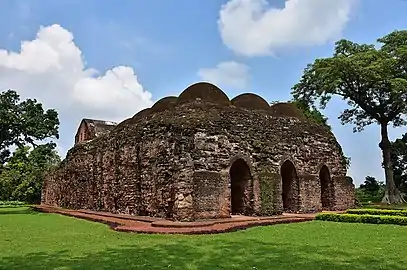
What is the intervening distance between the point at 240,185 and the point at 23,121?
1220 inches

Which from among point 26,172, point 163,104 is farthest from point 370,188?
point 26,172

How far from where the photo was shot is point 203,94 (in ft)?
56.2

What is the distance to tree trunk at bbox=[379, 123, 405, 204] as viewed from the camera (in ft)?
94.0

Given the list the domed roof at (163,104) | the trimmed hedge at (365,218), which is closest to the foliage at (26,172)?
the domed roof at (163,104)

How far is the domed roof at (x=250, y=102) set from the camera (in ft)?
60.6

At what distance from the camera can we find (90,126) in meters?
34.0

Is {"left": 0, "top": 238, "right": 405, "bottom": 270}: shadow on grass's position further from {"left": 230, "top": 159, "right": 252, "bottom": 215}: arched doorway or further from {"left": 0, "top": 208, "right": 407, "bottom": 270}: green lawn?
{"left": 230, "top": 159, "right": 252, "bottom": 215}: arched doorway

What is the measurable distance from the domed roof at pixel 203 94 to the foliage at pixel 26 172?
780 inches

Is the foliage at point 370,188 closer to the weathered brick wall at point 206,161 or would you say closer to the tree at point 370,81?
the tree at point 370,81

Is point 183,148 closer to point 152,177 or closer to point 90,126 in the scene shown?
point 152,177

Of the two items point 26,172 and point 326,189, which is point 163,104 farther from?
point 26,172

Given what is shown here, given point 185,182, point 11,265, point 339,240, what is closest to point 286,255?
point 339,240

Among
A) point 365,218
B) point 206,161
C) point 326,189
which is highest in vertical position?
point 206,161

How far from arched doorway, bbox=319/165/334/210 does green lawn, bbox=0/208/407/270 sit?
25.6ft
